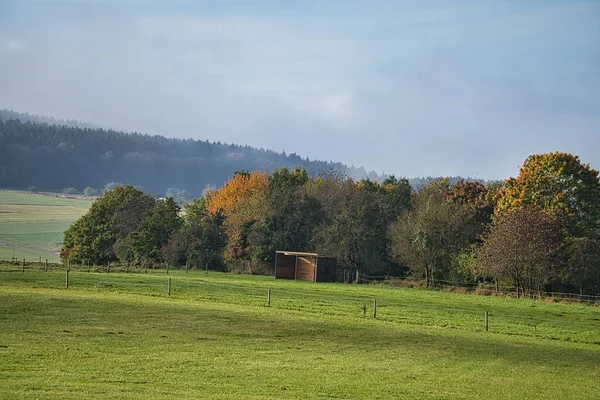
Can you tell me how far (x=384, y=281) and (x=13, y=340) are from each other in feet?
208

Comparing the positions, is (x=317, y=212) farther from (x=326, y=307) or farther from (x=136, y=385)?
(x=136, y=385)

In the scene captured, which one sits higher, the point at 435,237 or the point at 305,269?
the point at 435,237

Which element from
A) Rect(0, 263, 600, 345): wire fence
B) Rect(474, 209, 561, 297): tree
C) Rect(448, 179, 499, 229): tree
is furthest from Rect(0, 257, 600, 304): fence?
Rect(448, 179, 499, 229): tree

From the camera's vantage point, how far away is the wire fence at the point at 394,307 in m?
42.3

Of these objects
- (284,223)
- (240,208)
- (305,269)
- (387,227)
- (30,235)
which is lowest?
(305,269)

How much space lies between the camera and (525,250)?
68.4 m

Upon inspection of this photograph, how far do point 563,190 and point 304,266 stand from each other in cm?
3103

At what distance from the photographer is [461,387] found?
22.1 m

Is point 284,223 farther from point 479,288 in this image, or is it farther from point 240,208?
point 479,288

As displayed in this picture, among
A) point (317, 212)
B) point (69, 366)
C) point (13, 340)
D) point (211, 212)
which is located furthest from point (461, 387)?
point (211, 212)

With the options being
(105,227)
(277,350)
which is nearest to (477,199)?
(105,227)

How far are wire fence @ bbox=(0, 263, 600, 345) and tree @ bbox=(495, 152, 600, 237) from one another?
15.2 m

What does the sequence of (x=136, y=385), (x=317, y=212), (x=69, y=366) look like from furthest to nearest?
(x=317, y=212) → (x=69, y=366) → (x=136, y=385)

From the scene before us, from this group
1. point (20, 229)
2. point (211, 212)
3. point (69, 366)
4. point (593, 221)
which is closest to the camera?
point (69, 366)
